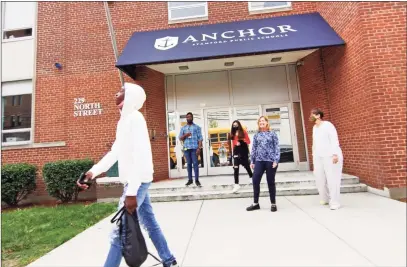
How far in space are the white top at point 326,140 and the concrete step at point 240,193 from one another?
1475 mm

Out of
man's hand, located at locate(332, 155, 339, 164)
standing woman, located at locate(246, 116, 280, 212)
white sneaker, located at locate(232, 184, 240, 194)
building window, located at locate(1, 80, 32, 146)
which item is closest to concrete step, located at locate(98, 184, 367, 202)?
white sneaker, located at locate(232, 184, 240, 194)

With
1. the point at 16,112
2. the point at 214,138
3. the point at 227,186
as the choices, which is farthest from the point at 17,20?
the point at 227,186

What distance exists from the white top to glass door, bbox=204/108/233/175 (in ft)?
14.3

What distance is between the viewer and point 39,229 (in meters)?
4.69

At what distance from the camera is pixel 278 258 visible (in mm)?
2752

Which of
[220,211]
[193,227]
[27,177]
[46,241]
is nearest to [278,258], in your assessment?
[193,227]

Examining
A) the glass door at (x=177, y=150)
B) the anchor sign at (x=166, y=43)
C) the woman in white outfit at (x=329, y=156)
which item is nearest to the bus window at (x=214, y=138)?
the glass door at (x=177, y=150)

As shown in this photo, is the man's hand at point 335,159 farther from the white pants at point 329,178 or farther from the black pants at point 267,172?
the black pants at point 267,172

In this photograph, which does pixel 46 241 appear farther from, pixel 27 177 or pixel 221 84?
pixel 221 84

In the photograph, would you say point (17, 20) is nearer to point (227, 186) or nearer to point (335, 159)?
point (227, 186)

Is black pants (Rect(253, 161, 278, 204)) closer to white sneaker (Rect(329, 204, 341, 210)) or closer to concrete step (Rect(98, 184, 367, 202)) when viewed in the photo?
white sneaker (Rect(329, 204, 341, 210))

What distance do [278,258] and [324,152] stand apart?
256 centimetres

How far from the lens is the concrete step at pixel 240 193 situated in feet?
18.8

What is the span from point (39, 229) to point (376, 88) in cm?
726
